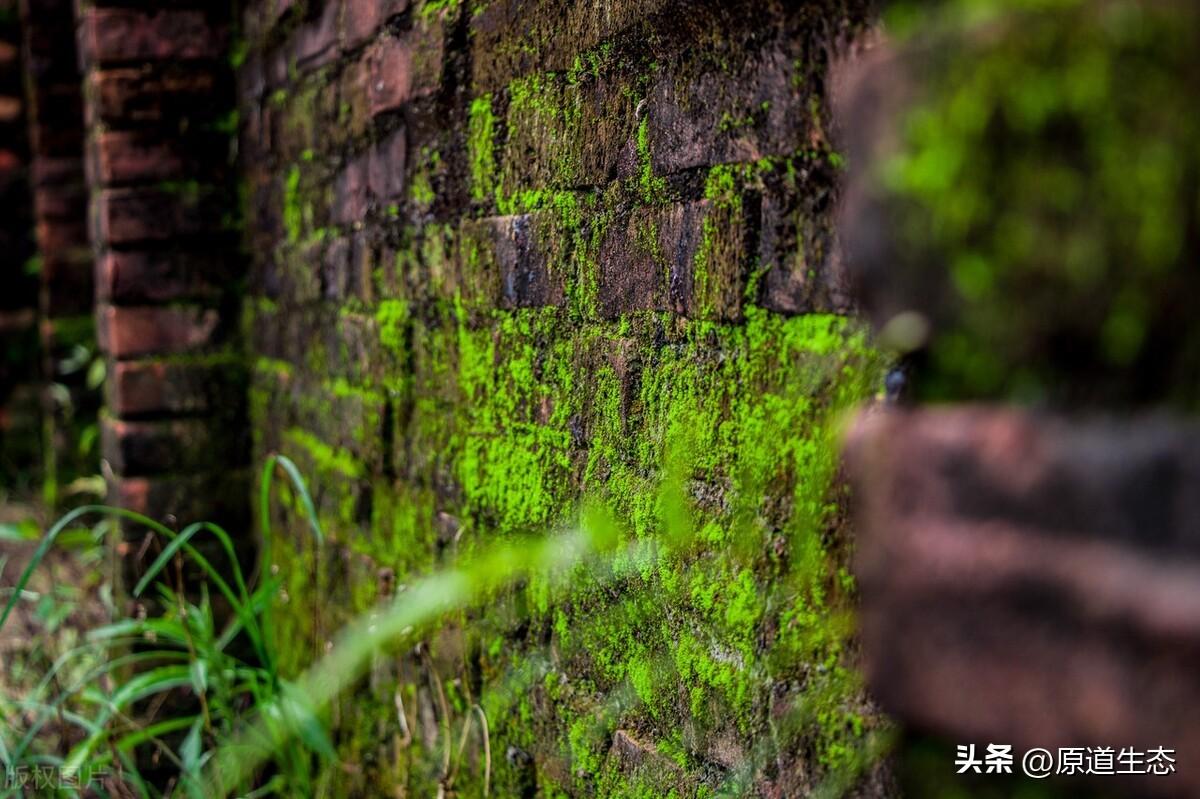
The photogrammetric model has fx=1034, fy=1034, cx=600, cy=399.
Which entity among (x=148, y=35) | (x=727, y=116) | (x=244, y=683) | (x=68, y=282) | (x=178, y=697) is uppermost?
(x=148, y=35)

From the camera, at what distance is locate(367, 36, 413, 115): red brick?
5.05 feet

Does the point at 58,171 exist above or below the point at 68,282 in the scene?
above

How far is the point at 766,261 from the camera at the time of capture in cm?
86

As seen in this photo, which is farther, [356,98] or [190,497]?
[190,497]

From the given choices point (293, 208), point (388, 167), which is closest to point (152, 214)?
point (293, 208)

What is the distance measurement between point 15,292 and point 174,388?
2531 millimetres

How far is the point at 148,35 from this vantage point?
2.44 metres

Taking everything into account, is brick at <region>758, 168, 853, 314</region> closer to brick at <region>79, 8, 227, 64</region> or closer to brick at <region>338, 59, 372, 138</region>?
brick at <region>338, 59, 372, 138</region>

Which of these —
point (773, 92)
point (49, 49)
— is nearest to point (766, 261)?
point (773, 92)

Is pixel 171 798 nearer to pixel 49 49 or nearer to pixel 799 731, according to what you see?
pixel 799 731

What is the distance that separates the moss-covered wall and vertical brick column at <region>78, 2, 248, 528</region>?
645 millimetres

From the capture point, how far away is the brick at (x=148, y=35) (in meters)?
2.41

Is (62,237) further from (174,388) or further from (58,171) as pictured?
(174,388)

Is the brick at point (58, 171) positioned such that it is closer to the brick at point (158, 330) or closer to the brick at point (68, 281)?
the brick at point (68, 281)
